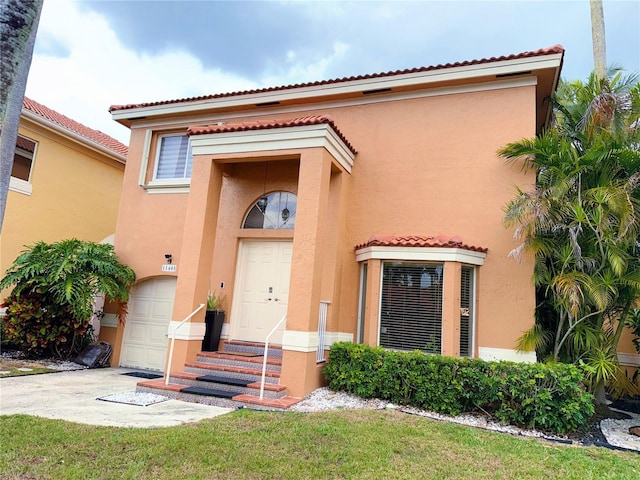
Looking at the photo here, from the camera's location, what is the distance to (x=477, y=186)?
8508mm

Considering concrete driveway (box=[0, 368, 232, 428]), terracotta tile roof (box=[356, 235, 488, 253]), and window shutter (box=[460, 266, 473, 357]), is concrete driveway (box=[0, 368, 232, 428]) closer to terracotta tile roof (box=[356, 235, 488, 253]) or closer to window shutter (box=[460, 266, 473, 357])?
terracotta tile roof (box=[356, 235, 488, 253])

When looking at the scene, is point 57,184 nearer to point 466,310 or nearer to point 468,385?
point 466,310

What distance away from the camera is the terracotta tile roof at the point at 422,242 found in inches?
309

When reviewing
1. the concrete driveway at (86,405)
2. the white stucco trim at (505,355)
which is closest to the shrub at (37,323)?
the concrete driveway at (86,405)

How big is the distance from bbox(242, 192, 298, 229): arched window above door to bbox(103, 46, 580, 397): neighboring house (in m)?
0.03

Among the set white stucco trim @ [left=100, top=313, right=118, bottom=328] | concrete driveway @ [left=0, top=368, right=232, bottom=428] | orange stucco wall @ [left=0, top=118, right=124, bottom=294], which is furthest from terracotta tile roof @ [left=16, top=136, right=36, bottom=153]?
concrete driveway @ [left=0, top=368, right=232, bottom=428]

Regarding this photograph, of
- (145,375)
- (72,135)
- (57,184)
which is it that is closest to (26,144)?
(72,135)

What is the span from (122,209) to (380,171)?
275 inches

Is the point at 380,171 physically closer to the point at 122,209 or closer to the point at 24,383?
the point at 122,209

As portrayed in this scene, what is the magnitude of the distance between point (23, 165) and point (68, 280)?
23.2ft

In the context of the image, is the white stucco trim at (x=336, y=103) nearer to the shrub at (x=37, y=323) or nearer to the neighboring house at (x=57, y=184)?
the neighboring house at (x=57, y=184)

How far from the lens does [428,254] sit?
798 cm

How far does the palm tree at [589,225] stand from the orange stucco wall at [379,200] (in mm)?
508

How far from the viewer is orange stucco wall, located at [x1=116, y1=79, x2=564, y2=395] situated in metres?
7.84
